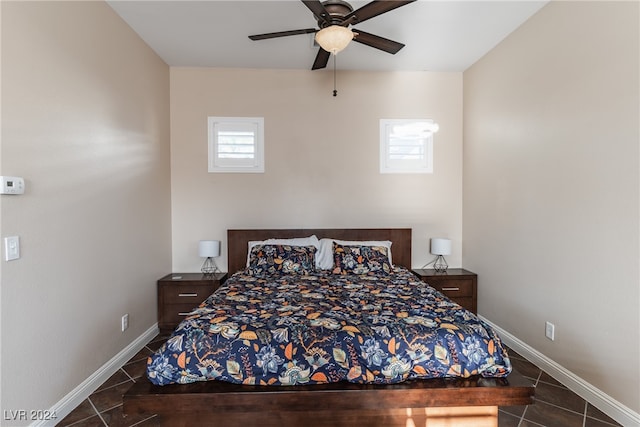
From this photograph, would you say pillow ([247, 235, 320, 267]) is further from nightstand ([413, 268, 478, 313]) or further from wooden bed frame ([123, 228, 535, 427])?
wooden bed frame ([123, 228, 535, 427])

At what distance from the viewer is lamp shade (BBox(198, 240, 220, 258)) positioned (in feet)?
11.6

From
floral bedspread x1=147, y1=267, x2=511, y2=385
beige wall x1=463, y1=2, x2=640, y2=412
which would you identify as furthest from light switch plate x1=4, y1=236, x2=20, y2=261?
beige wall x1=463, y1=2, x2=640, y2=412

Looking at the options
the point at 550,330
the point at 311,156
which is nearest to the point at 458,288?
the point at 550,330

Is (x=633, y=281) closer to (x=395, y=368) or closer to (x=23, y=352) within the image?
(x=395, y=368)

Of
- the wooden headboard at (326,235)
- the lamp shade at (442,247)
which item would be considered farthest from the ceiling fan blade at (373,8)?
the lamp shade at (442,247)

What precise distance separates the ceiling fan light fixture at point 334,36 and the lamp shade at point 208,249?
2379 mm

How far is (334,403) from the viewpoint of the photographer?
1650 mm

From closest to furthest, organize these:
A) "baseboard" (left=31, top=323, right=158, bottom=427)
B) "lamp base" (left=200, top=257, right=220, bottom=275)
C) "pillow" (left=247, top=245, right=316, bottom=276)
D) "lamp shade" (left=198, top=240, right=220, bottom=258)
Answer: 1. "baseboard" (left=31, top=323, right=158, bottom=427)
2. "pillow" (left=247, top=245, right=316, bottom=276)
3. "lamp shade" (left=198, top=240, right=220, bottom=258)
4. "lamp base" (left=200, top=257, right=220, bottom=275)

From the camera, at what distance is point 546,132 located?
8.56 feet

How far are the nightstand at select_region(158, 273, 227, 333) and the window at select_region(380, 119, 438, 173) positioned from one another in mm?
2416

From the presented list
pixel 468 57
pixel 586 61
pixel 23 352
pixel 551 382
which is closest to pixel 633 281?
pixel 551 382

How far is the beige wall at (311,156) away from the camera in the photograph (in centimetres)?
377

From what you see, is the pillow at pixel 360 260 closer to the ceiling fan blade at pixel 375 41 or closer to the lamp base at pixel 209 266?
the lamp base at pixel 209 266

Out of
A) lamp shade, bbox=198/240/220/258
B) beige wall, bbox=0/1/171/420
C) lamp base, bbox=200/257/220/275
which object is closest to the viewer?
beige wall, bbox=0/1/171/420
